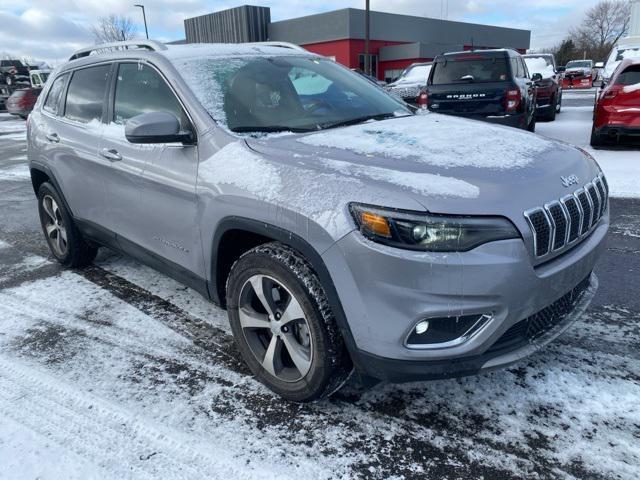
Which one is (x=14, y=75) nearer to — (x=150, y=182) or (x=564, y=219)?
(x=150, y=182)

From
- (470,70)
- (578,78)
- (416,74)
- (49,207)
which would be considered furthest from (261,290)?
(578,78)

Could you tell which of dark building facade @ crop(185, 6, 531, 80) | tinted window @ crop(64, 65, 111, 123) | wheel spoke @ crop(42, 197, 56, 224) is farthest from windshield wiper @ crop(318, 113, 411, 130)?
dark building facade @ crop(185, 6, 531, 80)

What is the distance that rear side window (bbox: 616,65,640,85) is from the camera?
8211 mm

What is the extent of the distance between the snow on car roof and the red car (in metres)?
6.71

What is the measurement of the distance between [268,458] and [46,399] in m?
1.30

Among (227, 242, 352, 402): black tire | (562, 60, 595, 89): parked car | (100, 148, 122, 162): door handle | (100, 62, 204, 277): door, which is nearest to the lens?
(227, 242, 352, 402): black tire

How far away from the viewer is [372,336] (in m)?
2.05

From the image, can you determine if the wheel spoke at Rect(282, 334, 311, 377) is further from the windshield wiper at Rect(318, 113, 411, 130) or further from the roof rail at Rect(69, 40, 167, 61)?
the roof rail at Rect(69, 40, 167, 61)

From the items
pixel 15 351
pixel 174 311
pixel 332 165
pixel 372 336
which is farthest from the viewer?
pixel 174 311

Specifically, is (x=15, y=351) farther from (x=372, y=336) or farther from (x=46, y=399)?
(x=372, y=336)

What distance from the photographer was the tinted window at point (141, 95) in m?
2.95

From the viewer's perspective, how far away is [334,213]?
6.73ft

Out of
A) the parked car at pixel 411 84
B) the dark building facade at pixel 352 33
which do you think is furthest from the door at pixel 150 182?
the dark building facade at pixel 352 33

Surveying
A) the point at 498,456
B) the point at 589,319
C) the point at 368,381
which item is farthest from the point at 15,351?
the point at 589,319
